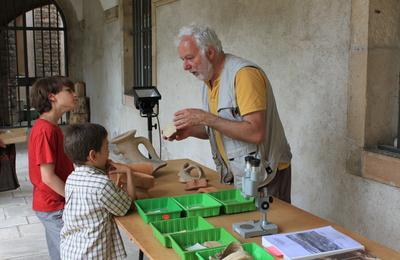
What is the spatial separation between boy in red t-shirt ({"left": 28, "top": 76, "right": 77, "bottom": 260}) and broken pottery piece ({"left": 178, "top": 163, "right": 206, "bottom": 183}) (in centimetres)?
60

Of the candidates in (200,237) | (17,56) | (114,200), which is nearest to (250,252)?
(200,237)

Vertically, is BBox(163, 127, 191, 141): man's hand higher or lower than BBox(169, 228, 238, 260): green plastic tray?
higher

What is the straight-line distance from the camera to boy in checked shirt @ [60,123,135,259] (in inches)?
78.8

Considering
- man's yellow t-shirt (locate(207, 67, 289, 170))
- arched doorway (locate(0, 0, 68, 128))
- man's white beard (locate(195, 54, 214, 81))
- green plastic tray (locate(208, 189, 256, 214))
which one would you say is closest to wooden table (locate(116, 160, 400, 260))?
green plastic tray (locate(208, 189, 256, 214))

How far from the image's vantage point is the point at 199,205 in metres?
2.14

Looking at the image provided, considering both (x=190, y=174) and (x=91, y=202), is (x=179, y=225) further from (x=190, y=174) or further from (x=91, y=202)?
(x=190, y=174)

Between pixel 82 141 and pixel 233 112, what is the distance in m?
0.72

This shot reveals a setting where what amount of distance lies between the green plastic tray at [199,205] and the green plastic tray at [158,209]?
0.03 metres

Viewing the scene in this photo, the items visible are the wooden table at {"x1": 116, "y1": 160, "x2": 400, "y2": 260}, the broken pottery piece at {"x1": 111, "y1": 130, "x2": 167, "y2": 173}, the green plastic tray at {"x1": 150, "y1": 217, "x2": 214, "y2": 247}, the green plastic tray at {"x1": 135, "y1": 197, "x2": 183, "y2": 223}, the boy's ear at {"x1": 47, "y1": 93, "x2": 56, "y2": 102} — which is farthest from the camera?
the broken pottery piece at {"x1": 111, "y1": 130, "x2": 167, "y2": 173}

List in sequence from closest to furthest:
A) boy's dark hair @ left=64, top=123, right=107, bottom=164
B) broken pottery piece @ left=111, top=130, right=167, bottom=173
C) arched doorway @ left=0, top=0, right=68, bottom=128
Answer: boy's dark hair @ left=64, top=123, right=107, bottom=164 → broken pottery piece @ left=111, top=130, right=167, bottom=173 → arched doorway @ left=0, top=0, right=68, bottom=128

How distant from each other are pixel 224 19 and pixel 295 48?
1.25 m

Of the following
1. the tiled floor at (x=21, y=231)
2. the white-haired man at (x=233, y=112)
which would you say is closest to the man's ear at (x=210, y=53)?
the white-haired man at (x=233, y=112)

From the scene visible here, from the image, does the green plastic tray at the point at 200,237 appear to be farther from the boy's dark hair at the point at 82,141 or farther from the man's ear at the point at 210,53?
the man's ear at the point at 210,53

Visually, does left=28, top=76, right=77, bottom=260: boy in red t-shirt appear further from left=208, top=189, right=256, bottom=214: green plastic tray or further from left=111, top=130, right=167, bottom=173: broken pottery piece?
left=208, top=189, right=256, bottom=214: green plastic tray
